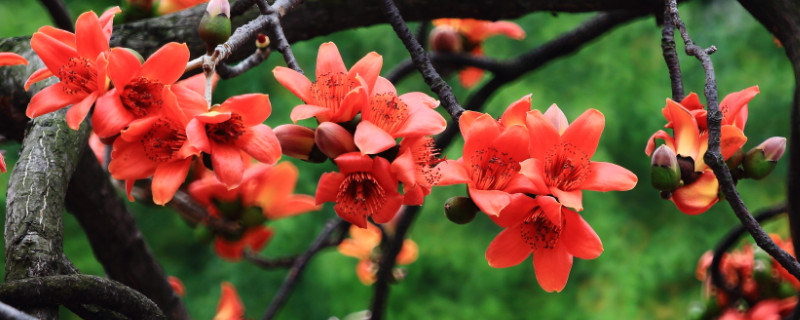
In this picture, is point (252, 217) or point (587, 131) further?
point (252, 217)

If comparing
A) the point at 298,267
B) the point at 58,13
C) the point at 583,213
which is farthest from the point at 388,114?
the point at 583,213

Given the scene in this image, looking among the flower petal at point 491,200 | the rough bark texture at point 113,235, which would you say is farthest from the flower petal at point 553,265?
the rough bark texture at point 113,235

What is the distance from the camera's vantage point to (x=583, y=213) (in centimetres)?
310

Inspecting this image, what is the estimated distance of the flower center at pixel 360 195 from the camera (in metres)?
0.67

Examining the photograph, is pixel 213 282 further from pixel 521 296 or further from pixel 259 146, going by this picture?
pixel 259 146

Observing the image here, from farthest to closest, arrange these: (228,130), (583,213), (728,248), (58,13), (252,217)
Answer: (583,213) → (252,217) → (728,248) → (58,13) → (228,130)

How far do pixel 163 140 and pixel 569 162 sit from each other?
34cm

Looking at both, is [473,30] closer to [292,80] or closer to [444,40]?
[444,40]

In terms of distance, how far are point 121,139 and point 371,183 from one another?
21 cm

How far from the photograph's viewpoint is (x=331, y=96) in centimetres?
69

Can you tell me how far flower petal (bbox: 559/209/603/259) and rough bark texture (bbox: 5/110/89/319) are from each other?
0.41 metres

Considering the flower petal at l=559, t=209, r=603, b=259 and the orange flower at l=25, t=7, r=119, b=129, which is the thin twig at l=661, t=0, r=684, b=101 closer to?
the flower petal at l=559, t=209, r=603, b=259

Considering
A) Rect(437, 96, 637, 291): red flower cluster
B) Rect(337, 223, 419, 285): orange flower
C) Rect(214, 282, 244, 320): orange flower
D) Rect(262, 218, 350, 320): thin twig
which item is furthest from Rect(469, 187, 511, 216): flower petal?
Rect(337, 223, 419, 285): orange flower

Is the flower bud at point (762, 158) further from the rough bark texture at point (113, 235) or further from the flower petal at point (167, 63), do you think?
the rough bark texture at point (113, 235)
